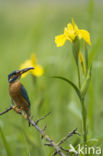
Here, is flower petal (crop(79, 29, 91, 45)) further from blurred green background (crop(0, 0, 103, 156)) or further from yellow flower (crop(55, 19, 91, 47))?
blurred green background (crop(0, 0, 103, 156))

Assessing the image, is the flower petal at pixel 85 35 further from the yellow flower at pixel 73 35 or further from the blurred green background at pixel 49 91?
the blurred green background at pixel 49 91

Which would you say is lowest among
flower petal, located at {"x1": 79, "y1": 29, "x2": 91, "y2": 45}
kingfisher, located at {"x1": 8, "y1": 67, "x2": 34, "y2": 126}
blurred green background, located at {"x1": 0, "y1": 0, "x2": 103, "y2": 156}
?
blurred green background, located at {"x1": 0, "y1": 0, "x2": 103, "y2": 156}

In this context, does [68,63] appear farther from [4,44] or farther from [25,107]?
[4,44]

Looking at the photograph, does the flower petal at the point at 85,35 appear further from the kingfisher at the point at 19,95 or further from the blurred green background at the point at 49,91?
the kingfisher at the point at 19,95

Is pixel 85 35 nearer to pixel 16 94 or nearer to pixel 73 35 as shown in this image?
pixel 73 35

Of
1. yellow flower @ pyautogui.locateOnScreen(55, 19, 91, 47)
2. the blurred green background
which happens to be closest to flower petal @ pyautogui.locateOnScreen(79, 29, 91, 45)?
yellow flower @ pyautogui.locateOnScreen(55, 19, 91, 47)

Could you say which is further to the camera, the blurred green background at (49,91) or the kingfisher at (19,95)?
the blurred green background at (49,91)

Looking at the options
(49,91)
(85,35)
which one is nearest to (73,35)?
(85,35)

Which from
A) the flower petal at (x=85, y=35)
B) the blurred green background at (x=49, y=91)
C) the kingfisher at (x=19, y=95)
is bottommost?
the blurred green background at (x=49, y=91)

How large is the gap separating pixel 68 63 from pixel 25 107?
174 centimetres

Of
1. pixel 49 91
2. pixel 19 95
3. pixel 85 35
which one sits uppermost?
pixel 85 35

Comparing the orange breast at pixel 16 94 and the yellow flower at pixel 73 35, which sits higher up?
the yellow flower at pixel 73 35

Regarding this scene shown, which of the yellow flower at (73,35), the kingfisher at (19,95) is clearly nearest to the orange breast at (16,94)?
the kingfisher at (19,95)

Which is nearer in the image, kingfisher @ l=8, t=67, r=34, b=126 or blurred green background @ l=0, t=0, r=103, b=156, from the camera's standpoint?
kingfisher @ l=8, t=67, r=34, b=126
